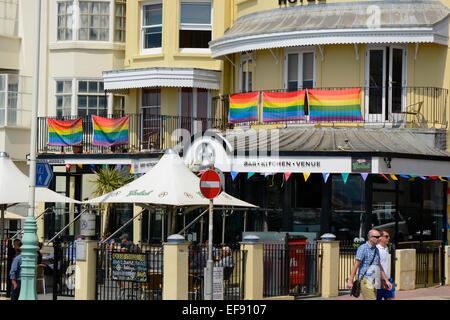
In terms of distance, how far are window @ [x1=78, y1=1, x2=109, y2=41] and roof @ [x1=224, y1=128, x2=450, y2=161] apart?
9.35 m

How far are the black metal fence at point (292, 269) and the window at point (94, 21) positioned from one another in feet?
54.3

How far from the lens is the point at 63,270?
85.9 ft

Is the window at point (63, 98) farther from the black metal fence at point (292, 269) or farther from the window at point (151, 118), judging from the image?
the black metal fence at point (292, 269)

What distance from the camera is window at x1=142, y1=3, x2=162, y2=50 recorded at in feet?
131

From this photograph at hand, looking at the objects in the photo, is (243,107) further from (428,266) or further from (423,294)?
(423,294)

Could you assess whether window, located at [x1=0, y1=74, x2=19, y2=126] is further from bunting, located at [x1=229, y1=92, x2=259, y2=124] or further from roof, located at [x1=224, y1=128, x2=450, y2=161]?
roof, located at [x1=224, y1=128, x2=450, y2=161]

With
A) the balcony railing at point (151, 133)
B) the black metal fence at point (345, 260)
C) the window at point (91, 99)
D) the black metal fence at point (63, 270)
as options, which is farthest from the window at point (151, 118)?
the black metal fence at point (63, 270)

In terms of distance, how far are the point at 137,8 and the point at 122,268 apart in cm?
1679

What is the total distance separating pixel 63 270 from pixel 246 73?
12.2 metres

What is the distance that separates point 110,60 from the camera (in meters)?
41.6

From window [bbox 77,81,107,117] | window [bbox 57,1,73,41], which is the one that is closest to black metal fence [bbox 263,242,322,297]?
window [bbox 77,81,107,117]

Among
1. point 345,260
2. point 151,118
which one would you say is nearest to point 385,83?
point 345,260

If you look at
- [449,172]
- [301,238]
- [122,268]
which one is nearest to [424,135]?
[449,172]
